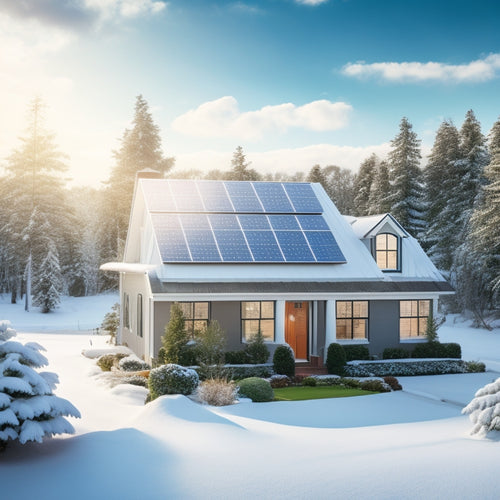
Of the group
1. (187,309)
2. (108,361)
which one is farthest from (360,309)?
(108,361)

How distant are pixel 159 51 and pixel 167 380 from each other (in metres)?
14.2

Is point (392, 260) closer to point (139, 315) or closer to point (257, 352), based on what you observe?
point (257, 352)

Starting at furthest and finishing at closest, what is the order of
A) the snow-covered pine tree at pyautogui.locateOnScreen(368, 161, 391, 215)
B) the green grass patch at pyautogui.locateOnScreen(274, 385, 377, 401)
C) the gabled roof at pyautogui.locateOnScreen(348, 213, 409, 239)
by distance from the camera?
the snow-covered pine tree at pyautogui.locateOnScreen(368, 161, 391, 215) < the gabled roof at pyautogui.locateOnScreen(348, 213, 409, 239) < the green grass patch at pyautogui.locateOnScreen(274, 385, 377, 401)

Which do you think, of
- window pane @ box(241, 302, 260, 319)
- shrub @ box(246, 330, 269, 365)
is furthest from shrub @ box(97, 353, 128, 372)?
shrub @ box(246, 330, 269, 365)

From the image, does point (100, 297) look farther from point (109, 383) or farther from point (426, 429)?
point (426, 429)

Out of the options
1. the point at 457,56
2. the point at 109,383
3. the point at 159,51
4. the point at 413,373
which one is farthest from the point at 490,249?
the point at 109,383

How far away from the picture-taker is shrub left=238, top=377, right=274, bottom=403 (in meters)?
16.3

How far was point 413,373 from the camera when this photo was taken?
22.2 m

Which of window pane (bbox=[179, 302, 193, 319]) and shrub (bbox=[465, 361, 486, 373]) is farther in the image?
shrub (bbox=[465, 361, 486, 373])

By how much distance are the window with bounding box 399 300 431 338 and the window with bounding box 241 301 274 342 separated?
550 cm

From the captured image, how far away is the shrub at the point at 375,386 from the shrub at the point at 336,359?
2.39 metres

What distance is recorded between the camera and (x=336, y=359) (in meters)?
21.4

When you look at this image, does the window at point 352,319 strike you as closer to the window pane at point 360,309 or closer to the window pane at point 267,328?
the window pane at point 360,309

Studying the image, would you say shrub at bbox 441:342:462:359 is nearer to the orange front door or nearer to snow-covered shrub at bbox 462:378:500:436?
the orange front door
